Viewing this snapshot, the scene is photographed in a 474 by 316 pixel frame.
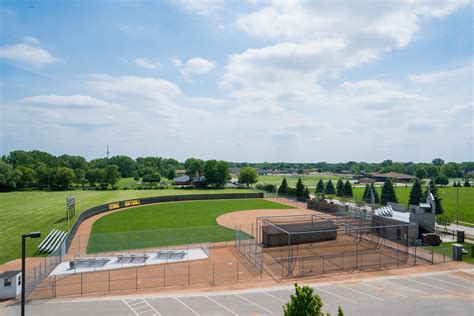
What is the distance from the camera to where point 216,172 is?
11050 cm

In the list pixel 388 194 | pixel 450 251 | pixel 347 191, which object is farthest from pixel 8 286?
pixel 347 191

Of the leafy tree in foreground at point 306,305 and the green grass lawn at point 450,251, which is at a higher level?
the leafy tree in foreground at point 306,305

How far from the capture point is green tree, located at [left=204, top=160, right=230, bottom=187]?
363 ft

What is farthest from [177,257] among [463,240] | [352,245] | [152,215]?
[463,240]

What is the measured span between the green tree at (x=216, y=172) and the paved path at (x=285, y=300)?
88.8 meters

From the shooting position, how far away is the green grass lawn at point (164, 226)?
1352 inches

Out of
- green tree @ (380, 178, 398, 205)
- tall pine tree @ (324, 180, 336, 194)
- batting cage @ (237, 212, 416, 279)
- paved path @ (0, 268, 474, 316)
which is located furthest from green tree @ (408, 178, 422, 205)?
paved path @ (0, 268, 474, 316)

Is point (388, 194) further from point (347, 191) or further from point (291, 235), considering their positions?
point (291, 235)

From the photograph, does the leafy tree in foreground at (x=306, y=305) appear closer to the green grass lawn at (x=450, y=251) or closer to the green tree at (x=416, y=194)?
the green grass lawn at (x=450, y=251)

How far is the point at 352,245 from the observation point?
32250 millimetres

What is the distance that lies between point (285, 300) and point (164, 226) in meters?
26.4

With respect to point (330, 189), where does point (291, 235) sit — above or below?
below

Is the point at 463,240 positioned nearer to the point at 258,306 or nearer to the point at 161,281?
the point at 258,306

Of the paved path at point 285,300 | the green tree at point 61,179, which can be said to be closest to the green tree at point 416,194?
the paved path at point 285,300
